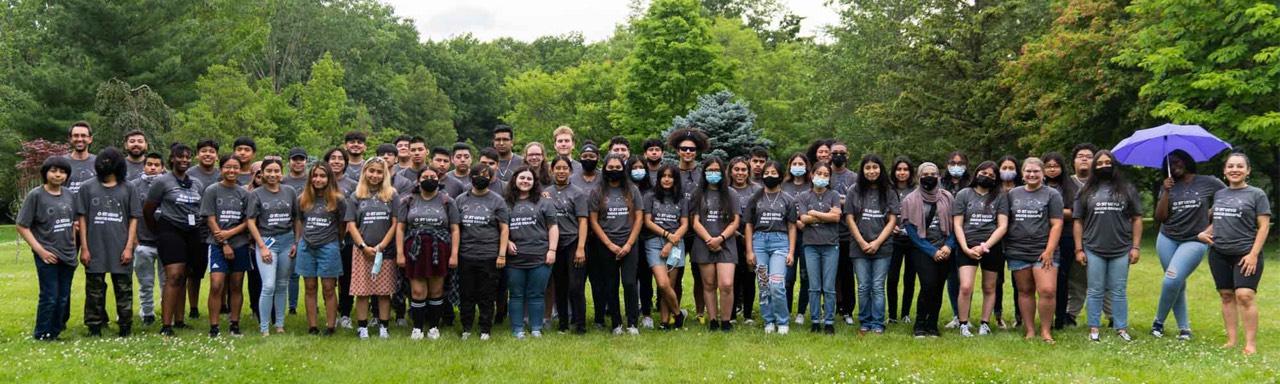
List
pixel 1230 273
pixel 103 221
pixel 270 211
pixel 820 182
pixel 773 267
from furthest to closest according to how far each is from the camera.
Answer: pixel 773 267
pixel 820 182
pixel 270 211
pixel 103 221
pixel 1230 273

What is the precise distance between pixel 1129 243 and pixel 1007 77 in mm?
20169

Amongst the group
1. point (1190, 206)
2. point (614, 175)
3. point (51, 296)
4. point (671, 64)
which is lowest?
point (51, 296)

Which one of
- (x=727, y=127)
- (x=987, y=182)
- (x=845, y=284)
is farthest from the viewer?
(x=727, y=127)

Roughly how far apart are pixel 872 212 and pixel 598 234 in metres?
2.71

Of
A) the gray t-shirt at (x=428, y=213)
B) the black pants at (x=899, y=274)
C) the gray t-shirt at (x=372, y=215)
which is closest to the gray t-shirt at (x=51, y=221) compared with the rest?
the gray t-shirt at (x=372, y=215)

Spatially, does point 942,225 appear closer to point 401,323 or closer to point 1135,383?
point 1135,383

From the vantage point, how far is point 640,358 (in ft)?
25.3

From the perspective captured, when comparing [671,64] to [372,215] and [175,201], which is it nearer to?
[372,215]

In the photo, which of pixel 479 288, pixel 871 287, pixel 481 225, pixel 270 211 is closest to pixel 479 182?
pixel 481 225

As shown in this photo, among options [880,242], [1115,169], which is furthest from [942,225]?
[1115,169]

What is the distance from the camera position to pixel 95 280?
842 centimetres

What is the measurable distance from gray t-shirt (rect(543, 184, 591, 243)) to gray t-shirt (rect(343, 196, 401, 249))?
1.53 m

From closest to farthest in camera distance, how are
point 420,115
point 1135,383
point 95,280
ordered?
point 1135,383, point 95,280, point 420,115

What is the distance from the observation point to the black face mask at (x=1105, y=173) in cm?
850
